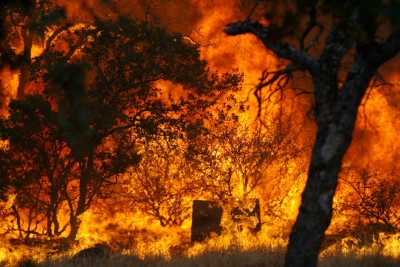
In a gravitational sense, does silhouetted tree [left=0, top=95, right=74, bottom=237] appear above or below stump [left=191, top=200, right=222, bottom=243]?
above

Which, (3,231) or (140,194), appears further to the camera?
(140,194)

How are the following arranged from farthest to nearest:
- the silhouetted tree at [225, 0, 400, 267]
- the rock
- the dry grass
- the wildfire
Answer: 1. the wildfire
2. the rock
3. the dry grass
4. the silhouetted tree at [225, 0, 400, 267]

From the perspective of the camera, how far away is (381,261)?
11172mm

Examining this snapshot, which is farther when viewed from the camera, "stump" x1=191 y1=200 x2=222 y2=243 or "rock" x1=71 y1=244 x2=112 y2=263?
"stump" x1=191 y1=200 x2=222 y2=243

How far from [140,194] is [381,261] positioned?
14059 mm

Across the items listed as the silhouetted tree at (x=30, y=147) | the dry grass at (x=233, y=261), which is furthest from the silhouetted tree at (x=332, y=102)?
the silhouetted tree at (x=30, y=147)

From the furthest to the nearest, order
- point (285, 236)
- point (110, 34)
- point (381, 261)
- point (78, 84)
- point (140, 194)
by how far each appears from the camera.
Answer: point (140, 194)
point (285, 236)
point (110, 34)
point (381, 261)
point (78, 84)

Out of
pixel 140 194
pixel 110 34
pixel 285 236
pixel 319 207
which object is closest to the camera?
pixel 319 207

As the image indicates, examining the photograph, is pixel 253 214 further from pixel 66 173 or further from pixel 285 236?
pixel 66 173

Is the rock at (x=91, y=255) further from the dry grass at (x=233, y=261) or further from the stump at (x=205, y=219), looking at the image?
the stump at (x=205, y=219)

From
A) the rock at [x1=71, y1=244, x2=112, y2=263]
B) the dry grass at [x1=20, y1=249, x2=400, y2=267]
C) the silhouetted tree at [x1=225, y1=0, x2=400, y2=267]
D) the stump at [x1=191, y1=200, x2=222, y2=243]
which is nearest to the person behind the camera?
the silhouetted tree at [x1=225, y1=0, x2=400, y2=267]

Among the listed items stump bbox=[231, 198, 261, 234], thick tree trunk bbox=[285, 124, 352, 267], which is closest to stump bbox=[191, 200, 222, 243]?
stump bbox=[231, 198, 261, 234]

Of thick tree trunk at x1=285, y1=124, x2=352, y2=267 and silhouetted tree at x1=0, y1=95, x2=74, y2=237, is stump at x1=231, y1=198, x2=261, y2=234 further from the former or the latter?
thick tree trunk at x1=285, y1=124, x2=352, y2=267

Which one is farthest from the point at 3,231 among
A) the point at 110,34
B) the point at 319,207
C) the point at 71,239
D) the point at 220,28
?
the point at 220,28
